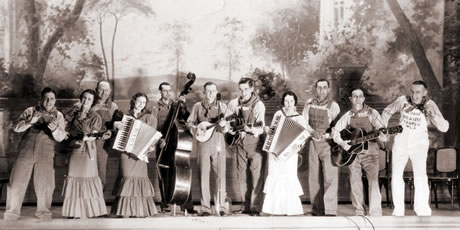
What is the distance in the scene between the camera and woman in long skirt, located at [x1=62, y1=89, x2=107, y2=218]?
6.86 meters

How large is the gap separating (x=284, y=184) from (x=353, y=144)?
985mm

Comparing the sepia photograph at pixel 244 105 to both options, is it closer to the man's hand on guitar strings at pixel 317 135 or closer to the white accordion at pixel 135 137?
the man's hand on guitar strings at pixel 317 135

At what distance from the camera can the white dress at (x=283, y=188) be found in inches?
282

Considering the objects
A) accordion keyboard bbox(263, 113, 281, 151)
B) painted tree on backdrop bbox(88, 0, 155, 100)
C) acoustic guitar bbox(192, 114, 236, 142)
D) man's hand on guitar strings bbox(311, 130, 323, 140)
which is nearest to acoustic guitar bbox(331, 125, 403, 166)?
man's hand on guitar strings bbox(311, 130, 323, 140)

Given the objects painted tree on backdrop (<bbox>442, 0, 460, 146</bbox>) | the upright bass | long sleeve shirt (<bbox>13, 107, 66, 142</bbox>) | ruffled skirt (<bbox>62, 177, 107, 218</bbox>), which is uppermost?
painted tree on backdrop (<bbox>442, 0, 460, 146</bbox>)

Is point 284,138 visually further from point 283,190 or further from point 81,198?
point 81,198

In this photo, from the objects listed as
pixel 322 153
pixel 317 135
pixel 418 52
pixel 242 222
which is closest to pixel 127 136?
pixel 242 222

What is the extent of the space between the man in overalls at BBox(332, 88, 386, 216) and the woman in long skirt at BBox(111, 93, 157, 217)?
239 centimetres

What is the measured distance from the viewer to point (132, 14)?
8.81m

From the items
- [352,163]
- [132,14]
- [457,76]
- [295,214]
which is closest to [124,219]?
[295,214]

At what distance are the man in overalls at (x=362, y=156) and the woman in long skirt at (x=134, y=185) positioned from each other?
7.84 ft

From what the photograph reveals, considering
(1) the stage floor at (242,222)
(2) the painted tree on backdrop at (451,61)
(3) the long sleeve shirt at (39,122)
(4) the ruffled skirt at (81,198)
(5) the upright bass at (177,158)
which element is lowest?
(1) the stage floor at (242,222)

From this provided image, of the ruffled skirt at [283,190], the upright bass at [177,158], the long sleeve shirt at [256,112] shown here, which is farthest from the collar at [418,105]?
the upright bass at [177,158]

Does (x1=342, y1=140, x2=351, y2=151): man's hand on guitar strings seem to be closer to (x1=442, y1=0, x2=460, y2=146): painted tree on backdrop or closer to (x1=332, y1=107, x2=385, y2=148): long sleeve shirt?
(x1=332, y1=107, x2=385, y2=148): long sleeve shirt
